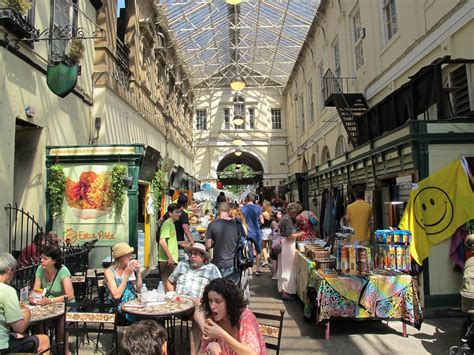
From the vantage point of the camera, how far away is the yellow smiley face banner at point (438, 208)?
5.70 meters

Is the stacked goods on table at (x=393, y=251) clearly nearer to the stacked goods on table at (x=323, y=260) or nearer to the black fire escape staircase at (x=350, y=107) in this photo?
the stacked goods on table at (x=323, y=260)

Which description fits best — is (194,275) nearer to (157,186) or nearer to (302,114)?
(157,186)

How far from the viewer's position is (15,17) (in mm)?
6164

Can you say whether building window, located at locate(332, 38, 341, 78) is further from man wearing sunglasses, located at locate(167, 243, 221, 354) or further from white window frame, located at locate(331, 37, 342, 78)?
man wearing sunglasses, located at locate(167, 243, 221, 354)

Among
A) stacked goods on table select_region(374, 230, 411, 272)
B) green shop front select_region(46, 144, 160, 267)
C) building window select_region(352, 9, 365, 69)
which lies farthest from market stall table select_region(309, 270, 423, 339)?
building window select_region(352, 9, 365, 69)

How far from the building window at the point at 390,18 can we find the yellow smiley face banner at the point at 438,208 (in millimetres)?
6943

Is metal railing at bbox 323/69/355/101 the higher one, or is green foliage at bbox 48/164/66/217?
metal railing at bbox 323/69/355/101

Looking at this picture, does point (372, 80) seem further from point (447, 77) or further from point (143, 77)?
point (143, 77)

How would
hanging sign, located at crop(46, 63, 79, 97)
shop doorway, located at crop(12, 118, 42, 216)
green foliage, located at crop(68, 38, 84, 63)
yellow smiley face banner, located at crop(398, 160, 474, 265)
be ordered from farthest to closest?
green foliage, located at crop(68, 38, 84, 63), shop doorway, located at crop(12, 118, 42, 216), hanging sign, located at crop(46, 63, 79, 97), yellow smiley face banner, located at crop(398, 160, 474, 265)

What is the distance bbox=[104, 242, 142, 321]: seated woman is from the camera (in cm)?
430

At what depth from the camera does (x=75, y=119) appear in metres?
9.25

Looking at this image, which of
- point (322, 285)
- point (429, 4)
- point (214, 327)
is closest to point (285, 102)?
point (429, 4)

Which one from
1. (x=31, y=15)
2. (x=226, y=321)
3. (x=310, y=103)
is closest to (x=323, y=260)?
(x=226, y=321)

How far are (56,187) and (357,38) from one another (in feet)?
38.2
